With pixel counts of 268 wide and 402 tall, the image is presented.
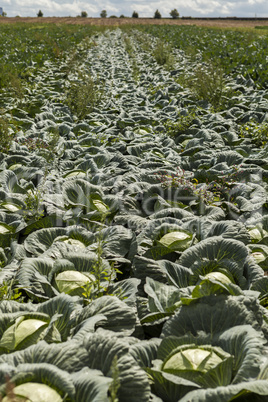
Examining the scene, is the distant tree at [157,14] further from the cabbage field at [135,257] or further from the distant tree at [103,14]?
the cabbage field at [135,257]

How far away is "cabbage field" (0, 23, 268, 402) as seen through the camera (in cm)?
174

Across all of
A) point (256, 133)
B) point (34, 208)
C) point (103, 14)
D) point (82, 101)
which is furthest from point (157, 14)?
point (34, 208)

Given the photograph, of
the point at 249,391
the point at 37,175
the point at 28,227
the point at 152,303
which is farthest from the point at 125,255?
the point at 37,175

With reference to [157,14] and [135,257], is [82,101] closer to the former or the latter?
[135,257]

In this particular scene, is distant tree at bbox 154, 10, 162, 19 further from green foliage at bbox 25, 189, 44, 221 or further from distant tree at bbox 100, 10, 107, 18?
green foliage at bbox 25, 189, 44, 221

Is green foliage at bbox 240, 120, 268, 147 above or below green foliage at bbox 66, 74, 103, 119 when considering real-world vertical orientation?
below

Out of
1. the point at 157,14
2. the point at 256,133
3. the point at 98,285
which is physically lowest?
the point at 98,285

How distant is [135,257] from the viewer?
2750 millimetres

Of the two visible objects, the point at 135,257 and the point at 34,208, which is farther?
the point at 34,208

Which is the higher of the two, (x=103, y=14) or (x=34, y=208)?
(x=103, y=14)

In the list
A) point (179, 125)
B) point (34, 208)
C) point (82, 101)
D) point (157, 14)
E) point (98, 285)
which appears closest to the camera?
point (98, 285)

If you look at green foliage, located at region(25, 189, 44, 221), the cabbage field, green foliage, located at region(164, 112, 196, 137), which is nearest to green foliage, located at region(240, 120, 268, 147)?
the cabbage field

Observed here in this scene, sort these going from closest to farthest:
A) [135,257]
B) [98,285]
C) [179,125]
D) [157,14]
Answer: [98,285] → [135,257] → [179,125] → [157,14]

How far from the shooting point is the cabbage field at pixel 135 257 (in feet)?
5.71
